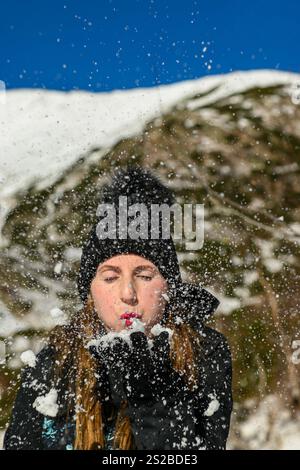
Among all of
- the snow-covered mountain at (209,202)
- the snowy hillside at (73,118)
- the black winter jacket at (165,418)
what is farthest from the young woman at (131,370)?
the snowy hillside at (73,118)

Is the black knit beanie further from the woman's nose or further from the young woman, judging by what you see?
the woman's nose

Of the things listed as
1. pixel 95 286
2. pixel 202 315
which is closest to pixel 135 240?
pixel 95 286

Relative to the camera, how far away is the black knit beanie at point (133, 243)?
9.30 ft

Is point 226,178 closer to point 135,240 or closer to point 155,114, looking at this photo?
point 155,114

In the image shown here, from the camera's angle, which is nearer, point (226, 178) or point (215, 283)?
point (215, 283)

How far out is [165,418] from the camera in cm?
231

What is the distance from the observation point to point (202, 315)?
286 cm

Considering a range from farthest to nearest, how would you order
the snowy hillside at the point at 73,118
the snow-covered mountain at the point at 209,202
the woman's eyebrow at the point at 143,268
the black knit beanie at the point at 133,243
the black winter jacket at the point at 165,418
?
the snowy hillside at the point at 73,118, the snow-covered mountain at the point at 209,202, the black knit beanie at the point at 133,243, the woman's eyebrow at the point at 143,268, the black winter jacket at the point at 165,418

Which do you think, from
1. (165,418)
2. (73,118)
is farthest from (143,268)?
(73,118)

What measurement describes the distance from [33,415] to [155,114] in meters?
11.3

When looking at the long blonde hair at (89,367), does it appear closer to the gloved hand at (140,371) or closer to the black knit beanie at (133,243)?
the gloved hand at (140,371)

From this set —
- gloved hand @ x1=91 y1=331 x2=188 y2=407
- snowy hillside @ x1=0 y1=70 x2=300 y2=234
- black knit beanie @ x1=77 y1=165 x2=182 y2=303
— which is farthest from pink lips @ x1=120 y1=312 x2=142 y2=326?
snowy hillside @ x1=0 y1=70 x2=300 y2=234

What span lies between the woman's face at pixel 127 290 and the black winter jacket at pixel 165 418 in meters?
0.30
